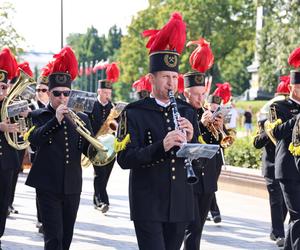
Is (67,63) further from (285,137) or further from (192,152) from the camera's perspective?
(192,152)

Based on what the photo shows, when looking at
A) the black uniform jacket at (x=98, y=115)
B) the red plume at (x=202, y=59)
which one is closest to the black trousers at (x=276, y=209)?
the red plume at (x=202, y=59)

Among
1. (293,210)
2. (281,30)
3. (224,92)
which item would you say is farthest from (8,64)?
(281,30)

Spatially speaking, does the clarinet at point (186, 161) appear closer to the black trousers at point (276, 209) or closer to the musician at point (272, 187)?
the musician at point (272, 187)

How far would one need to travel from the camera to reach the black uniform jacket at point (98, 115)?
42.7 feet

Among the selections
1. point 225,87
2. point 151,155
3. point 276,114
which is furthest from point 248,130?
point 151,155

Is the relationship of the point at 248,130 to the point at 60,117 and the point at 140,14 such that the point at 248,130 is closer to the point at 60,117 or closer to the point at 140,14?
the point at 140,14

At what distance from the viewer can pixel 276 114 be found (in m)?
7.99

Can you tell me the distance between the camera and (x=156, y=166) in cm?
550

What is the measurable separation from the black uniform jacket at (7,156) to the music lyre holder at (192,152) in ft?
12.3

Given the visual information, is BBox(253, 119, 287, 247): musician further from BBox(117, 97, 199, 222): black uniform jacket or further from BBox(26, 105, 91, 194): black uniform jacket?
BBox(117, 97, 199, 222): black uniform jacket

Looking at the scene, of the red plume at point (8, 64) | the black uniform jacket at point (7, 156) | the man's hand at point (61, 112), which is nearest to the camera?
the man's hand at point (61, 112)

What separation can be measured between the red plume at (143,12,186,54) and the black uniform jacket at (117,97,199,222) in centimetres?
44

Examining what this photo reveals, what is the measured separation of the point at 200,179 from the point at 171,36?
2231mm

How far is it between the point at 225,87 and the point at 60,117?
513cm
